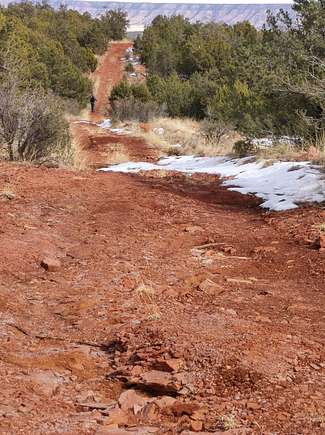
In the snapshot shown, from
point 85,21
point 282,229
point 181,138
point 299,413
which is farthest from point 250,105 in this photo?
point 85,21

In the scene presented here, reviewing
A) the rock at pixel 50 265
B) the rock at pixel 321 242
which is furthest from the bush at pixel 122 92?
the rock at pixel 50 265

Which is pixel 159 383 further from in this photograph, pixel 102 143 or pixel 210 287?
pixel 102 143

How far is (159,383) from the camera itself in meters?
2.58

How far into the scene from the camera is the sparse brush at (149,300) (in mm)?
3406

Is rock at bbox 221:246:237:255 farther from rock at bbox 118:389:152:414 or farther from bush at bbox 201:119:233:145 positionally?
bush at bbox 201:119:233:145

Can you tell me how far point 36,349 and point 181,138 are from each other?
592 inches

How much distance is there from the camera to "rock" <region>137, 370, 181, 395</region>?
8.39ft

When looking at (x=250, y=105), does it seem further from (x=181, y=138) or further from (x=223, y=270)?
(x=223, y=270)

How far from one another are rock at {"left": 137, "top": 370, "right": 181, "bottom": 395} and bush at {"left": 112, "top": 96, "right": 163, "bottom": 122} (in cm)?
2128

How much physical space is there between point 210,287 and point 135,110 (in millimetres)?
21162

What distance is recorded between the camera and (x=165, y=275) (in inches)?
170

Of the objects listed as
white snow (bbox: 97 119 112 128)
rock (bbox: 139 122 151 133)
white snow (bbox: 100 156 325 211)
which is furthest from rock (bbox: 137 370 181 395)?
white snow (bbox: 97 119 112 128)

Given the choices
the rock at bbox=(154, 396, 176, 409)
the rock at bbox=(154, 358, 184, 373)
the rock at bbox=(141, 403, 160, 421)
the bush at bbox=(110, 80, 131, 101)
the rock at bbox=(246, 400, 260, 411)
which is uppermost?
the bush at bbox=(110, 80, 131, 101)

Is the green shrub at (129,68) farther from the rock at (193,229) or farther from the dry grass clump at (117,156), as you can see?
the rock at (193,229)
